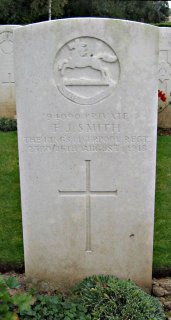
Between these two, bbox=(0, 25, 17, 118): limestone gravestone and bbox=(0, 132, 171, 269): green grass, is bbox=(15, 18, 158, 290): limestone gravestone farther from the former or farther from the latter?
bbox=(0, 25, 17, 118): limestone gravestone

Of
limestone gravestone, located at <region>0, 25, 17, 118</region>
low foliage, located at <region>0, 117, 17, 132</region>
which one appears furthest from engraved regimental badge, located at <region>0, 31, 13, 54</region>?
low foliage, located at <region>0, 117, 17, 132</region>

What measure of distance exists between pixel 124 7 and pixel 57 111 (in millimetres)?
32428

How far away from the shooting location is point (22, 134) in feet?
10.1

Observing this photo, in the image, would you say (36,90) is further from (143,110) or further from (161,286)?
(161,286)

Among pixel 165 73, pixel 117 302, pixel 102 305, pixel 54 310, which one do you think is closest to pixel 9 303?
pixel 54 310

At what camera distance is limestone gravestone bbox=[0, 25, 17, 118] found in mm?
8664

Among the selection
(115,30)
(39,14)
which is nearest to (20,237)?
(115,30)

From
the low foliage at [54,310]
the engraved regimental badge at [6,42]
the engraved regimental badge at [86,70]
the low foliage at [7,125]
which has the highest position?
the engraved regimental badge at [6,42]

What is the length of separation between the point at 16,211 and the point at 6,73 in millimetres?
4882

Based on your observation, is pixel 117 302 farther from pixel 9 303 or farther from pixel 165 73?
Result: pixel 165 73

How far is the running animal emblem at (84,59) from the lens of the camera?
2.92 metres

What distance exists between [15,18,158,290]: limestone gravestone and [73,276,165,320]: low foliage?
332 mm

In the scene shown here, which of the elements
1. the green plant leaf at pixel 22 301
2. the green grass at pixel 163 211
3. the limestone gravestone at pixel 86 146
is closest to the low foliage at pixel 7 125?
the green grass at pixel 163 211

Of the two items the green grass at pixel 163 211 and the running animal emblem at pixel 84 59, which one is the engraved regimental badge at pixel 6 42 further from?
the running animal emblem at pixel 84 59
